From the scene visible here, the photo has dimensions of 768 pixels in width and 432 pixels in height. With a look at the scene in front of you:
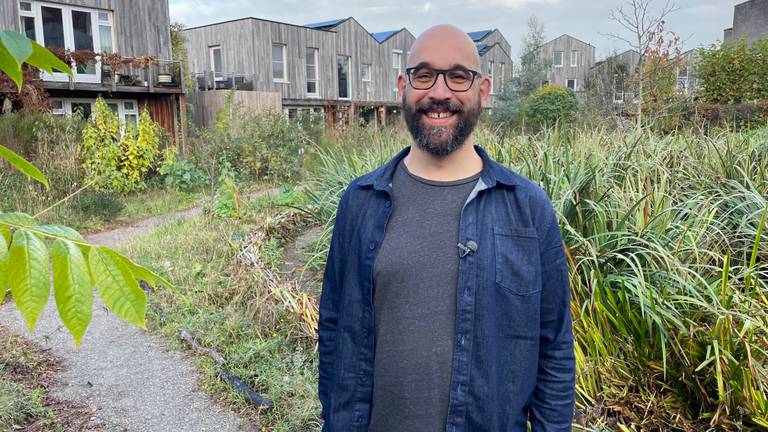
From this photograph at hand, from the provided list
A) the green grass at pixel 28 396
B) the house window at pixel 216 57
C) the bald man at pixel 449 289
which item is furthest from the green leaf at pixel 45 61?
the house window at pixel 216 57

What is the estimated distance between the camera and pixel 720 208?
15.0 feet

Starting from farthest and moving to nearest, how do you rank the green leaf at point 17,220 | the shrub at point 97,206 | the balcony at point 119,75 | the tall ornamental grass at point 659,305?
the balcony at point 119,75
the shrub at point 97,206
the tall ornamental grass at point 659,305
the green leaf at point 17,220

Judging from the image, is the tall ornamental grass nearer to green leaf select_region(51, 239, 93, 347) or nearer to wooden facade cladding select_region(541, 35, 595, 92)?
green leaf select_region(51, 239, 93, 347)

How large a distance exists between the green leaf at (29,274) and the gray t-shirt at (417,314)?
3.13 feet

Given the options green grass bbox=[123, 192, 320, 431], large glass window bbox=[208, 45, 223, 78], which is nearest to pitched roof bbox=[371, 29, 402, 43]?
large glass window bbox=[208, 45, 223, 78]

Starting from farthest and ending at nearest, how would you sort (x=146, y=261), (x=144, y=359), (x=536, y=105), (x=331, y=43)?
(x=331, y=43) → (x=536, y=105) → (x=146, y=261) → (x=144, y=359)

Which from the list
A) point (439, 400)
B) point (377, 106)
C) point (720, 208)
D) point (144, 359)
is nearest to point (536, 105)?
point (377, 106)

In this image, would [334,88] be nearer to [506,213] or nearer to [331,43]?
[331,43]

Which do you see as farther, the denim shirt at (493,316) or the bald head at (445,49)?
the bald head at (445,49)

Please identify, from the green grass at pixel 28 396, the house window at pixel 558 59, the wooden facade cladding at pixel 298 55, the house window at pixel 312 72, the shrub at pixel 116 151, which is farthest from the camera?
the house window at pixel 558 59

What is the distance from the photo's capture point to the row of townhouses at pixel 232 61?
16.6m

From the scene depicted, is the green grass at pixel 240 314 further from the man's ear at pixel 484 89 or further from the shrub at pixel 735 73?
the shrub at pixel 735 73

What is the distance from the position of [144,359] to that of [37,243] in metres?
3.90

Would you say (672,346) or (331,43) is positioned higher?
(331,43)
